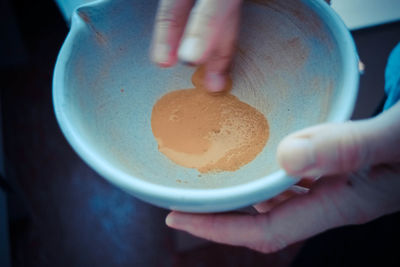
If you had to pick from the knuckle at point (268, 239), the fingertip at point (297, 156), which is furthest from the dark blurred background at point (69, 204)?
the fingertip at point (297, 156)

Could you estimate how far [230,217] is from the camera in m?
0.64

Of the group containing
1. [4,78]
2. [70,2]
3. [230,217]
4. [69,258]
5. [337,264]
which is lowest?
[69,258]

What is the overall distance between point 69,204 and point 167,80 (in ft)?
2.31

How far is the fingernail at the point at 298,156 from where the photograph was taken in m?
0.42

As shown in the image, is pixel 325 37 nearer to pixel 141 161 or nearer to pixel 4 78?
pixel 141 161

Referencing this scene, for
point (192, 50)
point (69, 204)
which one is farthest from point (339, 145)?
point (69, 204)

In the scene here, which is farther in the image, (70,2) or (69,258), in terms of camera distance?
(69,258)

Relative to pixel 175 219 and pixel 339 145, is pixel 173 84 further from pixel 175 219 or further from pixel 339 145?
pixel 339 145

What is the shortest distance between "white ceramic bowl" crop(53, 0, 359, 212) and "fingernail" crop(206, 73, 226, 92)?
0.04 meters

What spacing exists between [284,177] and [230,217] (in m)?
0.22

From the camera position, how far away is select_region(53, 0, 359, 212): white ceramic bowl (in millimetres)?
498

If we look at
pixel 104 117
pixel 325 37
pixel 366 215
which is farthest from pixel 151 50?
pixel 366 215

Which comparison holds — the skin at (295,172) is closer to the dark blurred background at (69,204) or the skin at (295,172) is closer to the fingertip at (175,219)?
the fingertip at (175,219)

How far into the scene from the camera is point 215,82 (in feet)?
2.24
